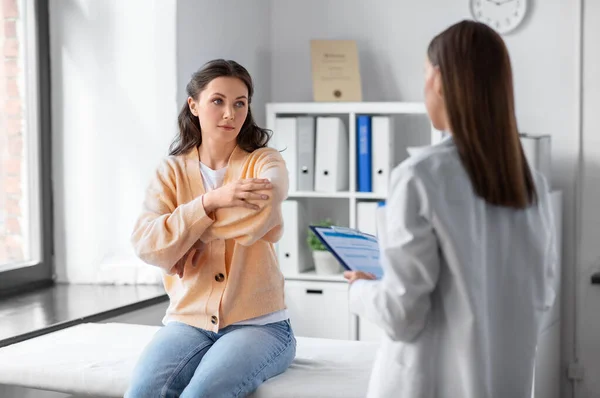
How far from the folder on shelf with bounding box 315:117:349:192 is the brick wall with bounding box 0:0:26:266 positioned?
1157 millimetres

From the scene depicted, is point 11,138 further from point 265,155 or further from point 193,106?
point 265,155

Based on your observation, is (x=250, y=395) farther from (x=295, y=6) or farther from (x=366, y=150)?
(x=295, y=6)

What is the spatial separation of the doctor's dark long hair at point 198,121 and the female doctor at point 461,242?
2.85 feet

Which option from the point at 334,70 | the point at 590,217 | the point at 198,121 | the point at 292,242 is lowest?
the point at 292,242

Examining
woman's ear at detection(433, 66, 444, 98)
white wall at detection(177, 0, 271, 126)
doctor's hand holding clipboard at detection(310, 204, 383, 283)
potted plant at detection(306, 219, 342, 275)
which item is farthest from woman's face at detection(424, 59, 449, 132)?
potted plant at detection(306, 219, 342, 275)

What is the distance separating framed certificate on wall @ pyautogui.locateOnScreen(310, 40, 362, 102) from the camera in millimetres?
3629

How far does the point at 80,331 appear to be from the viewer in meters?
2.65

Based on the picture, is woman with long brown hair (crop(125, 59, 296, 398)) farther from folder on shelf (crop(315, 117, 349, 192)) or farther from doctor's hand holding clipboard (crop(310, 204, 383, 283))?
folder on shelf (crop(315, 117, 349, 192))

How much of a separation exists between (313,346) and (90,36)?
5.10 feet

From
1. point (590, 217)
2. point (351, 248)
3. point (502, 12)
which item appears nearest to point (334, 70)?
point (502, 12)

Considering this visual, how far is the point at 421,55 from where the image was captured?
3666 millimetres

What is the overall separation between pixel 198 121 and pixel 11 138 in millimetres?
1176

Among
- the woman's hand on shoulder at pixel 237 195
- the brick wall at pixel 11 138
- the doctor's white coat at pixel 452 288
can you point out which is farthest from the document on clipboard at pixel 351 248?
the brick wall at pixel 11 138

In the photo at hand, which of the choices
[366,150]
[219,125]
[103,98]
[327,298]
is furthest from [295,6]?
[219,125]
